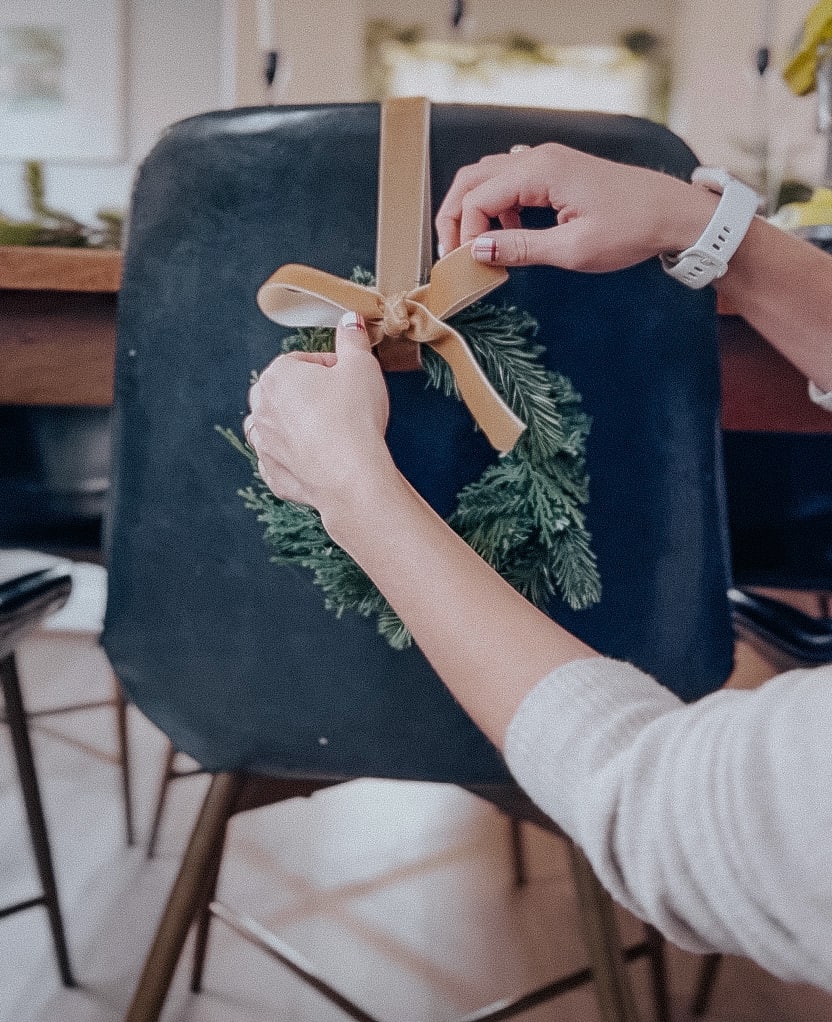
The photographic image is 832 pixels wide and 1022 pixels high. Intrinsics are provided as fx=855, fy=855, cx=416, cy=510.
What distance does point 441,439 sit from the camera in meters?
0.53

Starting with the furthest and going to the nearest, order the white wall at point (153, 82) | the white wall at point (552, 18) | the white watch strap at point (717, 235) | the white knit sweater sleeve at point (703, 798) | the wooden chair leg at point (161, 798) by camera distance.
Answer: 1. the white wall at point (552, 18)
2. the white wall at point (153, 82)
3. the wooden chair leg at point (161, 798)
4. the white watch strap at point (717, 235)
5. the white knit sweater sleeve at point (703, 798)

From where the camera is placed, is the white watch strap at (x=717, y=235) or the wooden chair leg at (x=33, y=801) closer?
the white watch strap at (x=717, y=235)

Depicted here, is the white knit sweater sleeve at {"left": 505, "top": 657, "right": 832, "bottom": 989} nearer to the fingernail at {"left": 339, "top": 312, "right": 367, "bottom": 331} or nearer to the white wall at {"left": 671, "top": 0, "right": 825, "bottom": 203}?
the fingernail at {"left": 339, "top": 312, "right": 367, "bottom": 331}

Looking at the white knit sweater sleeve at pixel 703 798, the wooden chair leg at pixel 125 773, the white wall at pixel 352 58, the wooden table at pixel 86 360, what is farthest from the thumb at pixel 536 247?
the white wall at pixel 352 58

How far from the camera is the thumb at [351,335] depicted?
1.58 feet

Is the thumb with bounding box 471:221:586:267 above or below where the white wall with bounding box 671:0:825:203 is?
below

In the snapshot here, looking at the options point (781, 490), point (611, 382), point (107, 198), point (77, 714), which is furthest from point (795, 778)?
point (107, 198)

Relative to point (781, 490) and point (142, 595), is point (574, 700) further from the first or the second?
point (781, 490)

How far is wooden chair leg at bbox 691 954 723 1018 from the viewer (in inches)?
43.5

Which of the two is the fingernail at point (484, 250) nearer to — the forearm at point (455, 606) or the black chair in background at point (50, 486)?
the forearm at point (455, 606)

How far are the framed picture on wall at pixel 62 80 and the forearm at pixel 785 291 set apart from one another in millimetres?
3292

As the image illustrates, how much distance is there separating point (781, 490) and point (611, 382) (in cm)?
71

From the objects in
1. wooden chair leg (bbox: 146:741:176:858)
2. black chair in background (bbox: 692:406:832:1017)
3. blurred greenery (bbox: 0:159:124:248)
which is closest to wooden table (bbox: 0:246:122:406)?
blurred greenery (bbox: 0:159:124:248)

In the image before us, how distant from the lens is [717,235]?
1.85ft
